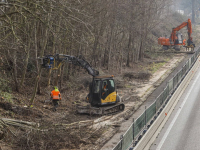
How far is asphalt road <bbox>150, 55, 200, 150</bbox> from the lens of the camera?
14.7 metres

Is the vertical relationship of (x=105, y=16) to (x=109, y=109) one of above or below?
above

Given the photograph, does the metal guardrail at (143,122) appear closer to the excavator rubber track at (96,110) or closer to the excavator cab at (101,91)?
the excavator rubber track at (96,110)

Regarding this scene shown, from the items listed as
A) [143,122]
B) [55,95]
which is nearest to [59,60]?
[55,95]

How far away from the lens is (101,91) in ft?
64.5

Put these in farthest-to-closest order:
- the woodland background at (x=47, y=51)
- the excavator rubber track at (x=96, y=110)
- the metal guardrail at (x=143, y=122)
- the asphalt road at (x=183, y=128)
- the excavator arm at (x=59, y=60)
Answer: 1. the excavator rubber track at (x=96, y=110)
2. the excavator arm at (x=59, y=60)
3. the asphalt road at (x=183, y=128)
4. the woodland background at (x=47, y=51)
5. the metal guardrail at (x=143, y=122)

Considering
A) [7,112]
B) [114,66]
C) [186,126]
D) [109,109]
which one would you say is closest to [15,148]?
[7,112]

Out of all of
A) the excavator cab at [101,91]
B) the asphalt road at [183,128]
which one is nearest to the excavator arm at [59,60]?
the excavator cab at [101,91]

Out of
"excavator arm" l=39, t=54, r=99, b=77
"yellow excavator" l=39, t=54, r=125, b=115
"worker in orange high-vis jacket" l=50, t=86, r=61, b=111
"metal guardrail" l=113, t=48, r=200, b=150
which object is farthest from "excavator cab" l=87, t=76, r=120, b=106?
"metal guardrail" l=113, t=48, r=200, b=150

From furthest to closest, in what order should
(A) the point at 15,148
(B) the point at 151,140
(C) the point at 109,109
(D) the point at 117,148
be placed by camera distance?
(C) the point at 109,109 → (B) the point at 151,140 → (A) the point at 15,148 → (D) the point at 117,148

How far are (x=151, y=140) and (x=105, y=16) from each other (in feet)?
59.4

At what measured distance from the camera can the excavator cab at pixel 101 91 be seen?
1961 centimetres

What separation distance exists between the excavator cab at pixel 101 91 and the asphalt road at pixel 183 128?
158 inches

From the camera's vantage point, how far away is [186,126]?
17344 mm

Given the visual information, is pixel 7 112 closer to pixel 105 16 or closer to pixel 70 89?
pixel 70 89
